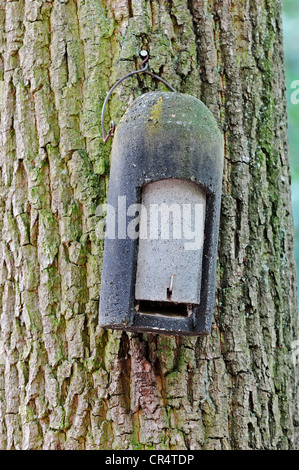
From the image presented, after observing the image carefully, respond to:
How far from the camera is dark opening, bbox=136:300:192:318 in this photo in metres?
1.75

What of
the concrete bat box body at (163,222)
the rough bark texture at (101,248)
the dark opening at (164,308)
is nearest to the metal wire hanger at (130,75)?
the rough bark texture at (101,248)

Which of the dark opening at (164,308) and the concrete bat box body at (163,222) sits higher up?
the concrete bat box body at (163,222)

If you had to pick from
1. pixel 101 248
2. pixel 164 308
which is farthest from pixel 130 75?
pixel 164 308

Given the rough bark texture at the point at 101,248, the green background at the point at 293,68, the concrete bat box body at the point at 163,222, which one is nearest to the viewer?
the concrete bat box body at the point at 163,222

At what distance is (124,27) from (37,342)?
44.6 inches

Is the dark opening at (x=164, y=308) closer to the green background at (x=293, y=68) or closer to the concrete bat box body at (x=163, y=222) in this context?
the concrete bat box body at (x=163, y=222)

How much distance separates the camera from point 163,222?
1698mm

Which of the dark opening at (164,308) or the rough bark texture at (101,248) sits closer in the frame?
the dark opening at (164,308)

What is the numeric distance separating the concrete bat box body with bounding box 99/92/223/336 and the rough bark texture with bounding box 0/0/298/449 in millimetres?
233

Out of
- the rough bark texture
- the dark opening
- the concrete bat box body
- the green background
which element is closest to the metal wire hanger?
the rough bark texture

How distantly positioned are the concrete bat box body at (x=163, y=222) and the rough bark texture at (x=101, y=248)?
23cm

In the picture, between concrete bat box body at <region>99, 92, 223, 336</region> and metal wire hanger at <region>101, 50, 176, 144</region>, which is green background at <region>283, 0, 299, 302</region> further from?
concrete bat box body at <region>99, 92, 223, 336</region>

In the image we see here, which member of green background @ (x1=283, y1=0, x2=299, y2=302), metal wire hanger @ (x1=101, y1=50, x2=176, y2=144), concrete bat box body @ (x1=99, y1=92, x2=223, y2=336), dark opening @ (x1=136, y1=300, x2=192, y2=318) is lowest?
dark opening @ (x1=136, y1=300, x2=192, y2=318)

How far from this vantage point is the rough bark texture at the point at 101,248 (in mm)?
1891
